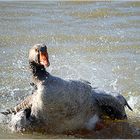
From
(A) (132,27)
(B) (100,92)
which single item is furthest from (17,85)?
(A) (132,27)

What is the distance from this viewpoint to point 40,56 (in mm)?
9219

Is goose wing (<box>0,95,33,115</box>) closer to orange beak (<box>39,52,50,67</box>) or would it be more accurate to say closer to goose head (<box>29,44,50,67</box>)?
goose head (<box>29,44,50,67</box>)

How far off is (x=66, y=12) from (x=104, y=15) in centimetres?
196

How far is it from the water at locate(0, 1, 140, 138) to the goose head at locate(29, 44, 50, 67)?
1134mm

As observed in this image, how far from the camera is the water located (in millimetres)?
12023

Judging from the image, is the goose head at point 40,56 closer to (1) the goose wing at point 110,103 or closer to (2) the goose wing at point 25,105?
(2) the goose wing at point 25,105

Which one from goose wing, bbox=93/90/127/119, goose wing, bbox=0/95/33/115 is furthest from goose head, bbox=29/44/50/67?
goose wing, bbox=93/90/127/119

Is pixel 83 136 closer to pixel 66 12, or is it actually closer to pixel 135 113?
pixel 135 113

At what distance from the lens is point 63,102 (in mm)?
8984

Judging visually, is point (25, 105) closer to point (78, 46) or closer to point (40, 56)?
point (40, 56)

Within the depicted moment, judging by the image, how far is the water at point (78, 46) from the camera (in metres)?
12.0

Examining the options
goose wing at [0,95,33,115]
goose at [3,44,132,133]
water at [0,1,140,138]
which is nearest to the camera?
goose at [3,44,132,133]

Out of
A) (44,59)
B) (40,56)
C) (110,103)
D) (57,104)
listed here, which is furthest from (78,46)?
(57,104)

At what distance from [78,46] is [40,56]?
8153 mm
